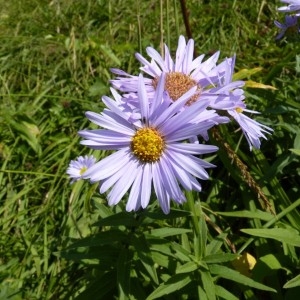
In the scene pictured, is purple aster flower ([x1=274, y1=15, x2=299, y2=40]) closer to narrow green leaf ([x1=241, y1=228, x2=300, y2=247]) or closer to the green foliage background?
the green foliage background

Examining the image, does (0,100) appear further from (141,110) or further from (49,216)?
(141,110)

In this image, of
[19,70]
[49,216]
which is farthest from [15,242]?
[19,70]

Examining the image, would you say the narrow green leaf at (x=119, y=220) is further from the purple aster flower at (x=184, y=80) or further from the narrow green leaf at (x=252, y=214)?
the narrow green leaf at (x=252, y=214)

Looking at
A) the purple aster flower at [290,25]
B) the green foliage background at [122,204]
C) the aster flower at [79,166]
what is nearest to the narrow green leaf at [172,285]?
the green foliage background at [122,204]

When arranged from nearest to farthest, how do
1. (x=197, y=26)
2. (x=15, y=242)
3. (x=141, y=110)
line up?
(x=141, y=110)
(x=15, y=242)
(x=197, y=26)

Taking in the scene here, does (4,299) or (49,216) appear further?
(49,216)

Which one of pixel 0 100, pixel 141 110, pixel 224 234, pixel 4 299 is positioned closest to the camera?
pixel 141 110

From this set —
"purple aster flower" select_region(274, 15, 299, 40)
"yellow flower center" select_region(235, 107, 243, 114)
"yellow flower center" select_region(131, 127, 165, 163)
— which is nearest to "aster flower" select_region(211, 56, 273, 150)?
"yellow flower center" select_region(235, 107, 243, 114)
